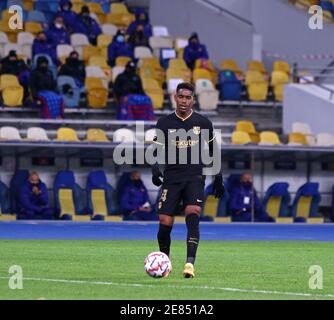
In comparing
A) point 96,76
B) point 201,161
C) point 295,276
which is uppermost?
point 96,76

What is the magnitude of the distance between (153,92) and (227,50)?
16.5ft

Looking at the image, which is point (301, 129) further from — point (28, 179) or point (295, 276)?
point (295, 276)

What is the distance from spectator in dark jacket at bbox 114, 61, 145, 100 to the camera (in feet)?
103

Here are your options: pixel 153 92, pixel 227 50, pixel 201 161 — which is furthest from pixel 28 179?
pixel 201 161

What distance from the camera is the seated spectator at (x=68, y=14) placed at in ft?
113

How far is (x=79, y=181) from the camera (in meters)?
30.7

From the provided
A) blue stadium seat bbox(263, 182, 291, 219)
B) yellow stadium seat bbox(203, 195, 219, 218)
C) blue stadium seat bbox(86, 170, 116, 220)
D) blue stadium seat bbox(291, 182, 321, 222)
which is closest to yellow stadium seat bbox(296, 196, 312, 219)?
blue stadium seat bbox(291, 182, 321, 222)

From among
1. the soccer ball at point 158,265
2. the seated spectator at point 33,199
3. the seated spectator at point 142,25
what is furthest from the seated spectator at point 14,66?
the soccer ball at point 158,265

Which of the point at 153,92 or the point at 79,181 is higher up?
the point at 153,92

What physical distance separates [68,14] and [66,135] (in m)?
6.68

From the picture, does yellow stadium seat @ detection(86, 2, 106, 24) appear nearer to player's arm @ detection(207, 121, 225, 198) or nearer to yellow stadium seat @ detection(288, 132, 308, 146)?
yellow stadium seat @ detection(288, 132, 308, 146)
